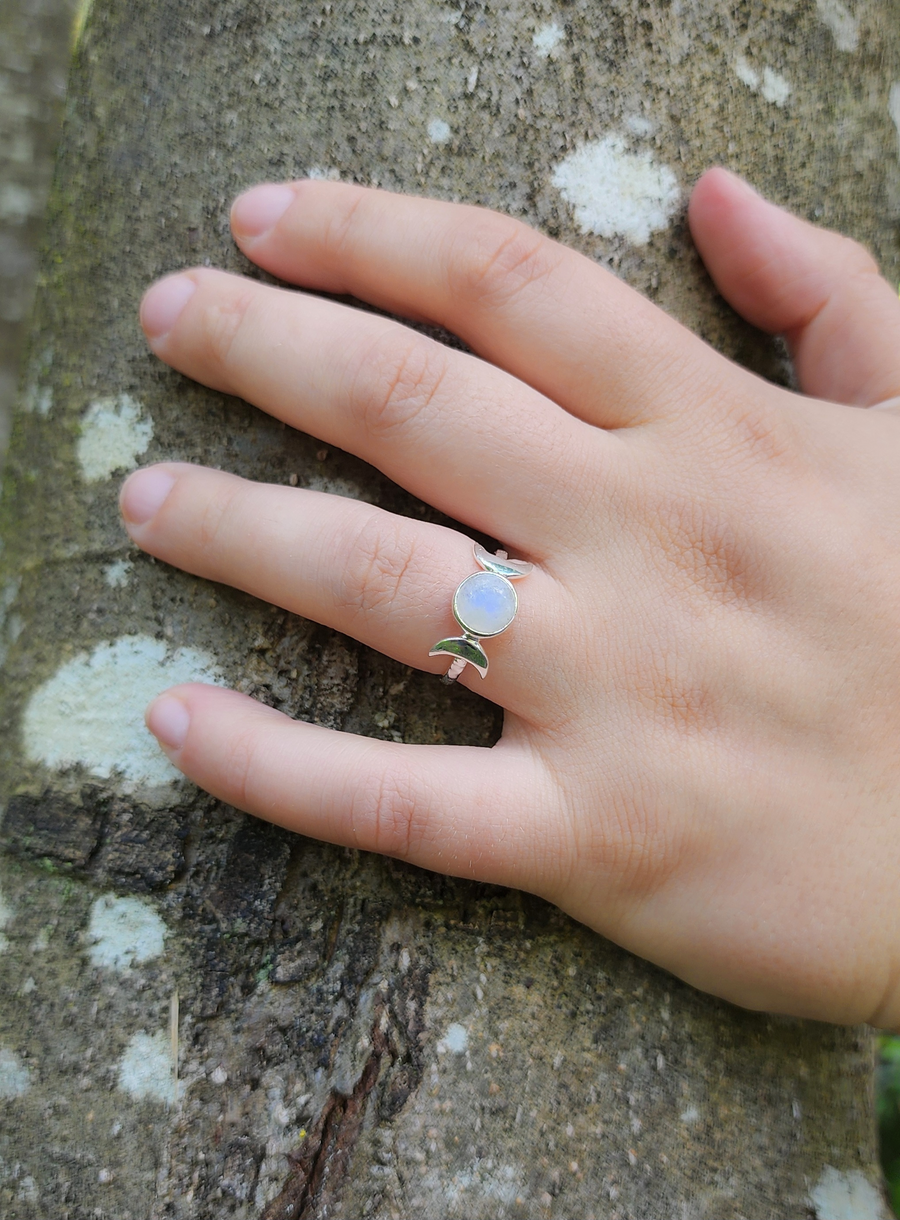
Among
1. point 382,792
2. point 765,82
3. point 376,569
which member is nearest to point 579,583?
point 376,569

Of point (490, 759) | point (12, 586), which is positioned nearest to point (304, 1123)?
point (490, 759)

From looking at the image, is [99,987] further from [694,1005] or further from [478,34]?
[478,34]

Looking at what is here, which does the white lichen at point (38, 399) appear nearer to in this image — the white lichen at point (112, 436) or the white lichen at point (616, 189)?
the white lichen at point (112, 436)

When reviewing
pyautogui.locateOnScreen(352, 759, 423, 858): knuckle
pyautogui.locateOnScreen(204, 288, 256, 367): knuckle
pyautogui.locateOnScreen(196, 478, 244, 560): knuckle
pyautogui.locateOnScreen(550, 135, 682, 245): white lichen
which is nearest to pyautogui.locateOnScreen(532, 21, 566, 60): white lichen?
pyautogui.locateOnScreen(550, 135, 682, 245): white lichen

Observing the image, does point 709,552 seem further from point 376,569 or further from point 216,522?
point 216,522

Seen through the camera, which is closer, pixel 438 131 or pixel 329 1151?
pixel 329 1151

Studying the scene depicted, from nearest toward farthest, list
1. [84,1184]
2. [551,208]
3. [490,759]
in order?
[84,1184], [490,759], [551,208]
